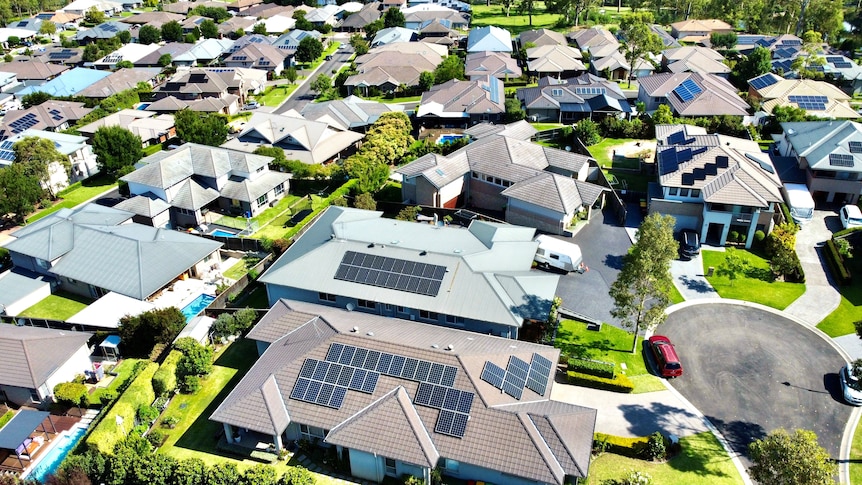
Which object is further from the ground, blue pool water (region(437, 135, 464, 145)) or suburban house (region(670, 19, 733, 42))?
suburban house (region(670, 19, 733, 42))

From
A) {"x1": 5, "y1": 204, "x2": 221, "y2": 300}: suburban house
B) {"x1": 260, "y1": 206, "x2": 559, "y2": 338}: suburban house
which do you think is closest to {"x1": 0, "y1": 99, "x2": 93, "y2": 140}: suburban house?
{"x1": 5, "y1": 204, "x2": 221, "y2": 300}: suburban house

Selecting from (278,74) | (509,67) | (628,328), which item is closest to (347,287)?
(628,328)

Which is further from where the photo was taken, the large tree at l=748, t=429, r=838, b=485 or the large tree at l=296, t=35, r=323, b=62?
the large tree at l=296, t=35, r=323, b=62

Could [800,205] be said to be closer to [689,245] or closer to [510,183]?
[689,245]

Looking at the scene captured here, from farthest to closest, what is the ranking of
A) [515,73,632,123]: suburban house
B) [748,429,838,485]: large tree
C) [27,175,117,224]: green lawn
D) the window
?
[515,73,632,123]: suburban house < [27,175,117,224]: green lawn < the window < [748,429,838,485]: large tree

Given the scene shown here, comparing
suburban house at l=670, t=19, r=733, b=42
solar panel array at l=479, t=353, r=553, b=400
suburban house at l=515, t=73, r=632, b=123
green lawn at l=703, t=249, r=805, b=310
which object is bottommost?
green lawn at l=703, t=249, r=805, b=310

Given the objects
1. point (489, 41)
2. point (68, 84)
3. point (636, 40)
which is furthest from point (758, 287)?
point (68, 84)

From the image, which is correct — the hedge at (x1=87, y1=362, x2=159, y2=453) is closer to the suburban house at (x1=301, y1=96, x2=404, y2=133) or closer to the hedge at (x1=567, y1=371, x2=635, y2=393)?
the hedge at (x1=567, y1=371, x2=635, y2=393)
